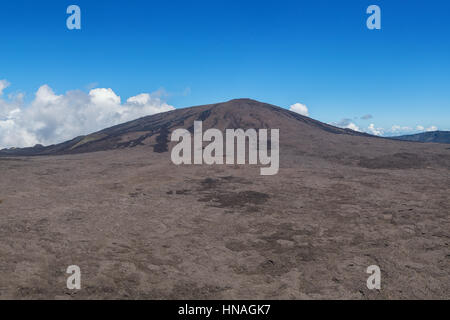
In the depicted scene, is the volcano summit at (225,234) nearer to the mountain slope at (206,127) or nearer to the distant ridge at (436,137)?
the mountain slope at (206,127)

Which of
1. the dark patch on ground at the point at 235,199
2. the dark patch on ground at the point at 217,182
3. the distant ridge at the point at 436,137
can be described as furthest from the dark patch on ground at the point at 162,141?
the distant ridge at the point at 436,137

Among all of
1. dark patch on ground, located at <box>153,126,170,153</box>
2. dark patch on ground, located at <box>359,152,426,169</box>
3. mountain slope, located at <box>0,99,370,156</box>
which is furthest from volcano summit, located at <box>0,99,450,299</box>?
mountain slope, located at <box>0,99,370,156</box>

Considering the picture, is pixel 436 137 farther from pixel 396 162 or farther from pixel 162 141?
pixel 162 141

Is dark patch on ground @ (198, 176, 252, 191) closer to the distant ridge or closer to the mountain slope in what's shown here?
the mountain slope

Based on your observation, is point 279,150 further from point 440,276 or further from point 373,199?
point 440,276
